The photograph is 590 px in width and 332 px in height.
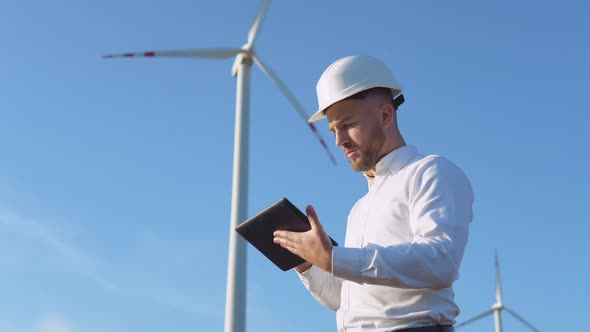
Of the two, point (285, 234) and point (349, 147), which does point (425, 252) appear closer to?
point (285, 234)

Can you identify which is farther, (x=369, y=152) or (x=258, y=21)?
(x=258, y=21)

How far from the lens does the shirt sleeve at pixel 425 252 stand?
6.20 m

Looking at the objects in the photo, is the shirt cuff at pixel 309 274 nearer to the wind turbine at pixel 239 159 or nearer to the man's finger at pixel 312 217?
the man's finger at pixel 312 217

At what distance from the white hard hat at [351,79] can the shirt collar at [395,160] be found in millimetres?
580

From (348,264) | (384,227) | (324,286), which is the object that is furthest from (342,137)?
(324,286)

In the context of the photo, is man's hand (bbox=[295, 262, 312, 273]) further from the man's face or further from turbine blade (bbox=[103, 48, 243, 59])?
turbine blade (bbox=[103, 48, 243, 59])

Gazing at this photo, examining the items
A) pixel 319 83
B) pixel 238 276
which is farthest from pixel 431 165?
pixel 238 276

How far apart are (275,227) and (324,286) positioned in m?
1.06

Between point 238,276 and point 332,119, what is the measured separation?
116 feet

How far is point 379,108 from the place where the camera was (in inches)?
291

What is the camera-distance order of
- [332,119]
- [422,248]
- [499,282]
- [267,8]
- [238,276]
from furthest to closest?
[499,282], [267,8], [238,276], [332,119], [422,248]

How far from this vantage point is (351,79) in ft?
24.0

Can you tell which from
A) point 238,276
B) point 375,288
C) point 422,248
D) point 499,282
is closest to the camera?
point 422,248

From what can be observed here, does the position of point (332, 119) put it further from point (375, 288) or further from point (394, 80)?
point (375, 288)
